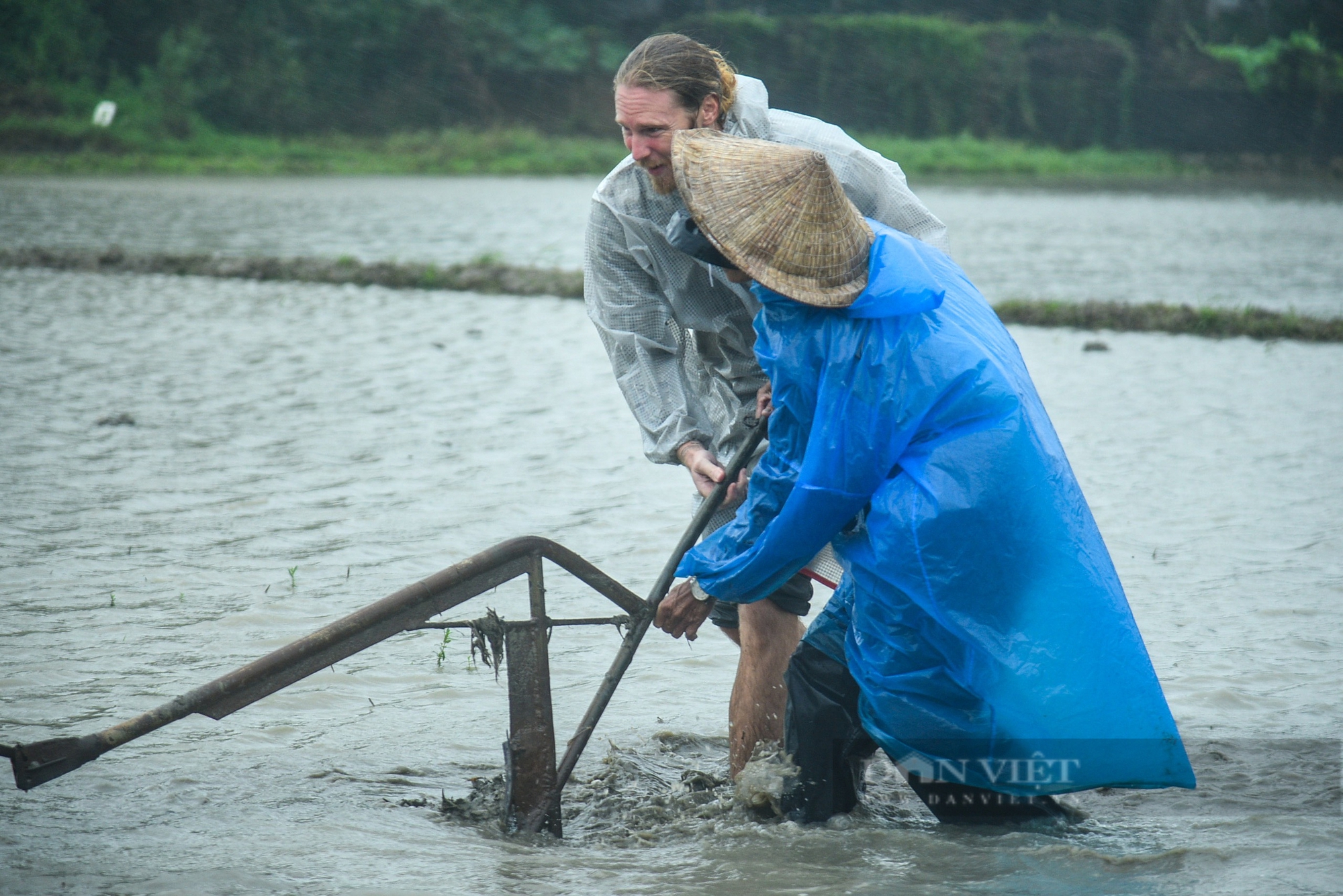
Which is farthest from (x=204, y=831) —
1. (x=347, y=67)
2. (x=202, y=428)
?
(x=347, y=67)

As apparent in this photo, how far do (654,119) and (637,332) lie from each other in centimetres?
59

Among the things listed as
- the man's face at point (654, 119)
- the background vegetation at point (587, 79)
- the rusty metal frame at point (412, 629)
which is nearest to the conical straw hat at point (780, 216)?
the man's face at point (654, 119)

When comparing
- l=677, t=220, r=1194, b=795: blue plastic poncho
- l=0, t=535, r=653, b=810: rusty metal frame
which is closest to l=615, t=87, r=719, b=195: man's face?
l=677, t=220, r=1194, b=795: blue plastic poncho

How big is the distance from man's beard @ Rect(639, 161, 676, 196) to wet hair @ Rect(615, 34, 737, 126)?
0.45 feet

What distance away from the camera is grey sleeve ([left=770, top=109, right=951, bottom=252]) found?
9.61 ft

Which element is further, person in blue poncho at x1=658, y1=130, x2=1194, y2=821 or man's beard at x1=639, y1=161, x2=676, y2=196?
man's beard at x1=639, y1=161, x2=676, y2=196

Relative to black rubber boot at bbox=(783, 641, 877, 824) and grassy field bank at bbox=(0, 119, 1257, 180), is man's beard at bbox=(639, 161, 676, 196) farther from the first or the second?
grassy field bank at bbox=(0, 119, 1257, 180)

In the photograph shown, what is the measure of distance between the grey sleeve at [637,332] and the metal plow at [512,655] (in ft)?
0.97

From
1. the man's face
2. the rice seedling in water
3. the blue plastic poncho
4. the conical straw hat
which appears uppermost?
the man's face

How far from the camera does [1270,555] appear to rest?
16.1 feet

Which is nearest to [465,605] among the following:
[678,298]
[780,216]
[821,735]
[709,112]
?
[678,298]

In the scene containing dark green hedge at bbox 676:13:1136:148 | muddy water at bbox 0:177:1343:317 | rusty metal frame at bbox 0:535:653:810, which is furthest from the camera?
dark green hedge at bbox 676:13:1136:148

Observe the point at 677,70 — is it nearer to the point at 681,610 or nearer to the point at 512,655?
the point at 681,610

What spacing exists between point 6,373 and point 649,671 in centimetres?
543
